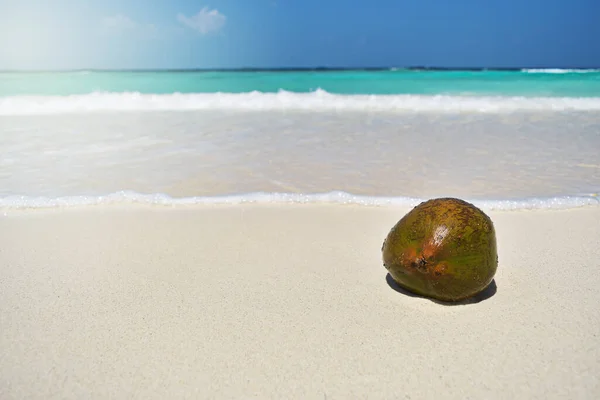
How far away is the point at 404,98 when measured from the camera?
1523 cm

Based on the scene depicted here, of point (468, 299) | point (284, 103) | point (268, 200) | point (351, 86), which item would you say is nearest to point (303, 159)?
point (268, 200)

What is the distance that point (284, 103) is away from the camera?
1473cm

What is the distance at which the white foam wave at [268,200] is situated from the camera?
414 centimetres

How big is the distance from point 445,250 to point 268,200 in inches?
89.5

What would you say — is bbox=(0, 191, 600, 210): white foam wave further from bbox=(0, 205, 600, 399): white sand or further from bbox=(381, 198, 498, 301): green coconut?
bbox=(381, 198, 498, 301): green coconut

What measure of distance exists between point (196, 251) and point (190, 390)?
4.55 ft

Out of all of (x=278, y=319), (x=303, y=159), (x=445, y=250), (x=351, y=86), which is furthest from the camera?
(x=351, y=86)

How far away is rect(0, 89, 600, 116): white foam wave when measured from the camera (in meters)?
13.1

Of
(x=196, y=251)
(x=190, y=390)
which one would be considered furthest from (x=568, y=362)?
(x=196, y=251)

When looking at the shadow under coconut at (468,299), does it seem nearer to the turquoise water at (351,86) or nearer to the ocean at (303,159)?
the ocean at (303,159)

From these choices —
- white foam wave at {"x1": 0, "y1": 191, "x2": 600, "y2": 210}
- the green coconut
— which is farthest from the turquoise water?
Answer: the green coconut

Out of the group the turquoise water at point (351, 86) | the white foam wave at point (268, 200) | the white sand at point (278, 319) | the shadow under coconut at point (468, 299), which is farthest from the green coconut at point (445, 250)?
the turquoise water at point (351, 86)

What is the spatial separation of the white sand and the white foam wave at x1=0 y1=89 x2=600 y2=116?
9894mm

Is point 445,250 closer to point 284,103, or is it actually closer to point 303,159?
point 303,159
